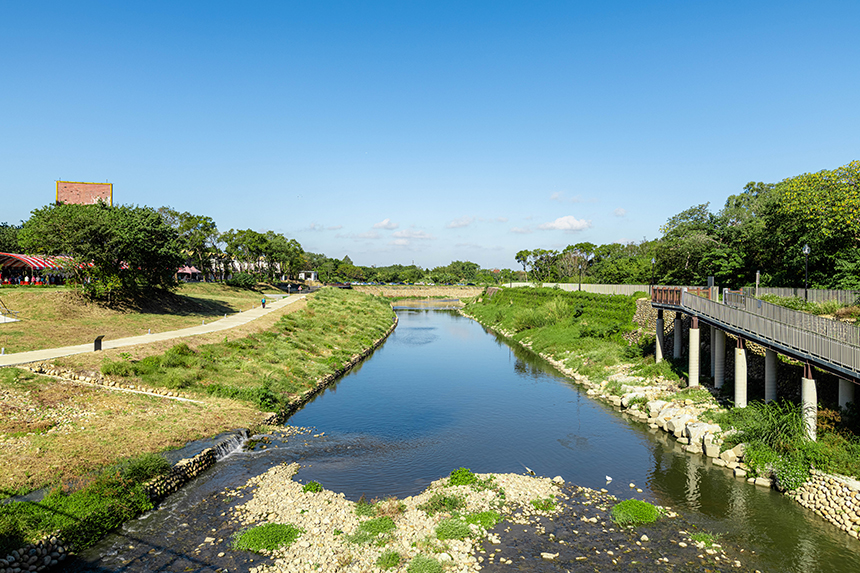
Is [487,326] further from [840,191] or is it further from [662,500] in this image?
[662,500]

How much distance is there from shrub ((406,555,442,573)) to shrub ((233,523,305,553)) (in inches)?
160

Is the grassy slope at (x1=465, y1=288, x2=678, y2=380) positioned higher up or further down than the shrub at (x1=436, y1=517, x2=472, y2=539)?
higher up

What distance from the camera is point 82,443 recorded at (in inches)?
797

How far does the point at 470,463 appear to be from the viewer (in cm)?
2386

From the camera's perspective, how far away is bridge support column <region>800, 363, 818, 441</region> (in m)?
20.4

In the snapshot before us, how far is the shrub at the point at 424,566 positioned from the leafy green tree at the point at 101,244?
43.5 meters

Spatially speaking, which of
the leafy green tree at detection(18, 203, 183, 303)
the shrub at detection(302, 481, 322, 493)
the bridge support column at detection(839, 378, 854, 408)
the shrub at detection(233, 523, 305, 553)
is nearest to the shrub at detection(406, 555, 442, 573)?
the shrub at detection(233, 523, 305, 553)

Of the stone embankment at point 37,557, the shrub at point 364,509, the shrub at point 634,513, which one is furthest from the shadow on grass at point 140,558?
the shrub at point 634,513

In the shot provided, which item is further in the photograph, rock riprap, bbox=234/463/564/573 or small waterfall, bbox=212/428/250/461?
small waterfall, bbox=212/428/250/461

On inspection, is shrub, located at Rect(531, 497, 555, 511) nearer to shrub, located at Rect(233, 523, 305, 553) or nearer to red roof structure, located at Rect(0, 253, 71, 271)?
shrub, located at Rect(233, 523, 305, 553)

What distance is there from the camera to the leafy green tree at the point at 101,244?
148 feet

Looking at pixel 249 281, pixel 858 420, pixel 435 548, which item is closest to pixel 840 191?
pixel 858 420

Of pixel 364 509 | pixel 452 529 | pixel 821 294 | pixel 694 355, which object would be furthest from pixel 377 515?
pixel 821 294

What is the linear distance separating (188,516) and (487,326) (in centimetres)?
7721
